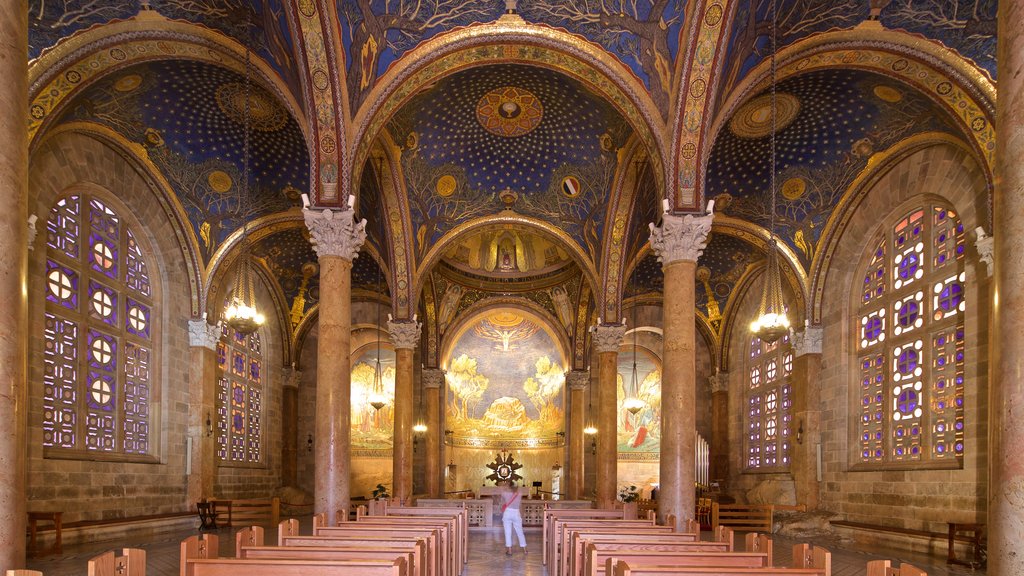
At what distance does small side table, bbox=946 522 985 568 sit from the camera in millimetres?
12023

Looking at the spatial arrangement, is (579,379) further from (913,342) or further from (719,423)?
(913,342)

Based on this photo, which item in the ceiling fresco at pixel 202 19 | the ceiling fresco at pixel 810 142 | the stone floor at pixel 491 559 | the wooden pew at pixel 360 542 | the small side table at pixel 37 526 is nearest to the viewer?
the wooden pew at pixel 360 542

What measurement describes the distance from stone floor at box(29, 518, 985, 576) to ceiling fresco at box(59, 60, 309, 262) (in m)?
6.26

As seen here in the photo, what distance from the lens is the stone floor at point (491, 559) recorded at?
36.0ft

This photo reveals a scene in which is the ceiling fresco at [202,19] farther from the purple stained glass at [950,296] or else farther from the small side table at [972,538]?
the small side table at [972,538]

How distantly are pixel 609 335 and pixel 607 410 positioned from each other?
2138mm

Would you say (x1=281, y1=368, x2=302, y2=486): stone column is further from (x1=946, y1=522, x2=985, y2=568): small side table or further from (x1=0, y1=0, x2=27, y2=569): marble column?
(x1=0, y1=0, x2=27, y2=569): marble column

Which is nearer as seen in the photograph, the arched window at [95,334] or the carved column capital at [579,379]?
the arched window at [95,334]

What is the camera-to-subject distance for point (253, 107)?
1602 centimetres

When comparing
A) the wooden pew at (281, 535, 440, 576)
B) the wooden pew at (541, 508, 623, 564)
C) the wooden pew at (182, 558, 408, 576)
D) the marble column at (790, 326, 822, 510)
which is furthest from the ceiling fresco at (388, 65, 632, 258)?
the wooden pew at (182, 558, 408, 576)

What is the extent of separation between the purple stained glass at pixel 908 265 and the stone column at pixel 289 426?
19.4 m

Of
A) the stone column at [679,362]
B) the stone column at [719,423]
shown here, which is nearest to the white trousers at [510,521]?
the stone column at [679,362]

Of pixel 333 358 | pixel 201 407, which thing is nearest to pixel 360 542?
pixel 333 358

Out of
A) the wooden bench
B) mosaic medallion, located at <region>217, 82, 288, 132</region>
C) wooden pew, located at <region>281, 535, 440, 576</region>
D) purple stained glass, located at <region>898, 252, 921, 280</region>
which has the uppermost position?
mosaic medallion, located at <region>217, 82, 288, 132</region>
